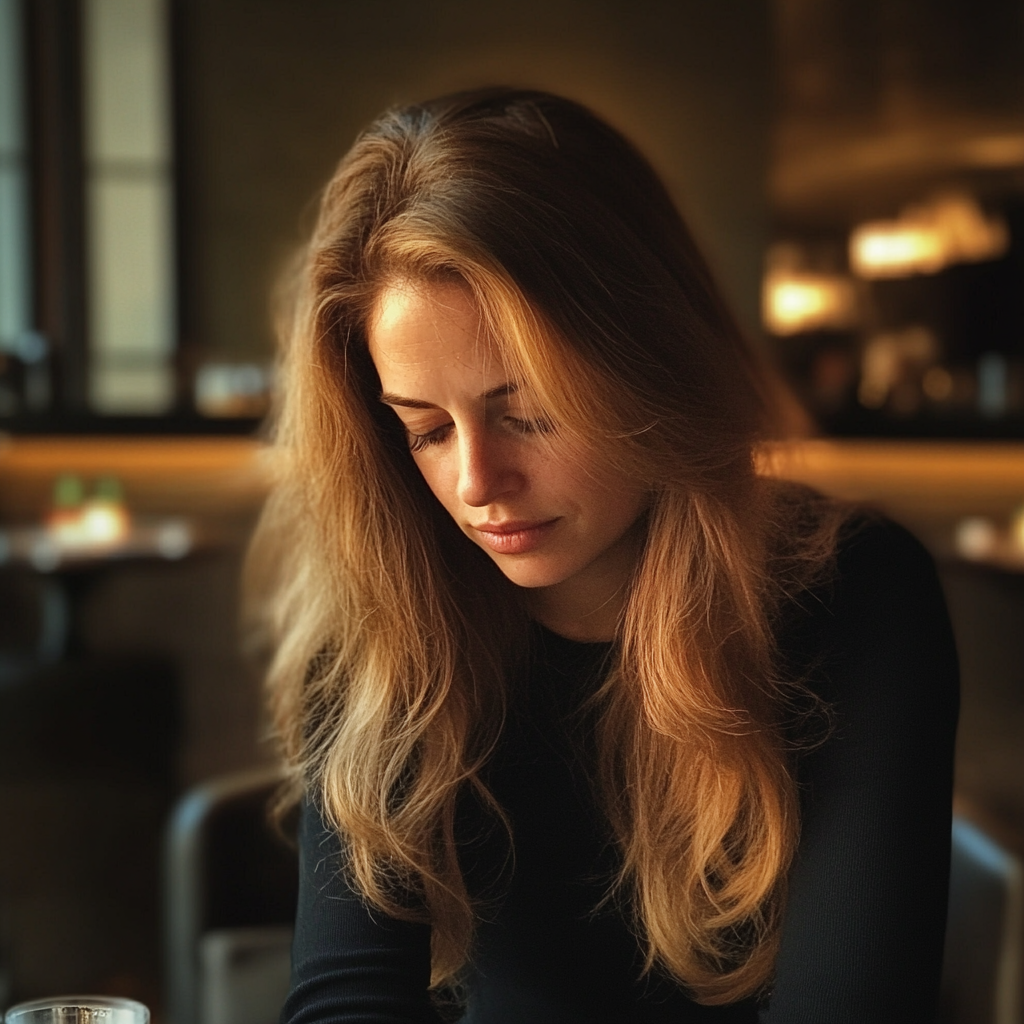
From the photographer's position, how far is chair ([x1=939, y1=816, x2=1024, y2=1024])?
4.28 ft

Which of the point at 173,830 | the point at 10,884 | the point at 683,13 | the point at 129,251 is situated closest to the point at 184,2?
the point at 129,251

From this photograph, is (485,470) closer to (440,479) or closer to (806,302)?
(440,479)

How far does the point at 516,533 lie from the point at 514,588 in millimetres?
166

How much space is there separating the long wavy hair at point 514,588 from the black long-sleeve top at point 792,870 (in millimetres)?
24

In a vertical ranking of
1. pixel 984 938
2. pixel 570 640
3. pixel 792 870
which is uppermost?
pixel 570 640

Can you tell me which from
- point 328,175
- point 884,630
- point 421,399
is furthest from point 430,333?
point 328,175

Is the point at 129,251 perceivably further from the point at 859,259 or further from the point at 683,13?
the point at 859,259

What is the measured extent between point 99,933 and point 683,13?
10.2 feet

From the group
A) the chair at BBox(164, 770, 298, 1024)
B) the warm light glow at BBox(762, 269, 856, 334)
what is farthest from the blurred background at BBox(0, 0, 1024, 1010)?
the chair at BBox(164, 770, 298, 1024)

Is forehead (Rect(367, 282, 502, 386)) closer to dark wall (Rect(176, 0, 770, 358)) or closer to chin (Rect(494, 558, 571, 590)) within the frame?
chin (Rect(494, 558, 571, 590))

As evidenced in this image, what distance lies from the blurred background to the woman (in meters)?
2.71

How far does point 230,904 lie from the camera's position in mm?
1620

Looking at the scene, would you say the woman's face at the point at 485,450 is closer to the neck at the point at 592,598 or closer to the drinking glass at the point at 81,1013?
the neck at the point at 592,598

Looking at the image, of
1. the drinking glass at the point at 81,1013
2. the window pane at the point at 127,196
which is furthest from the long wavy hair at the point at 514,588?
the window pane at the point at 127,196
